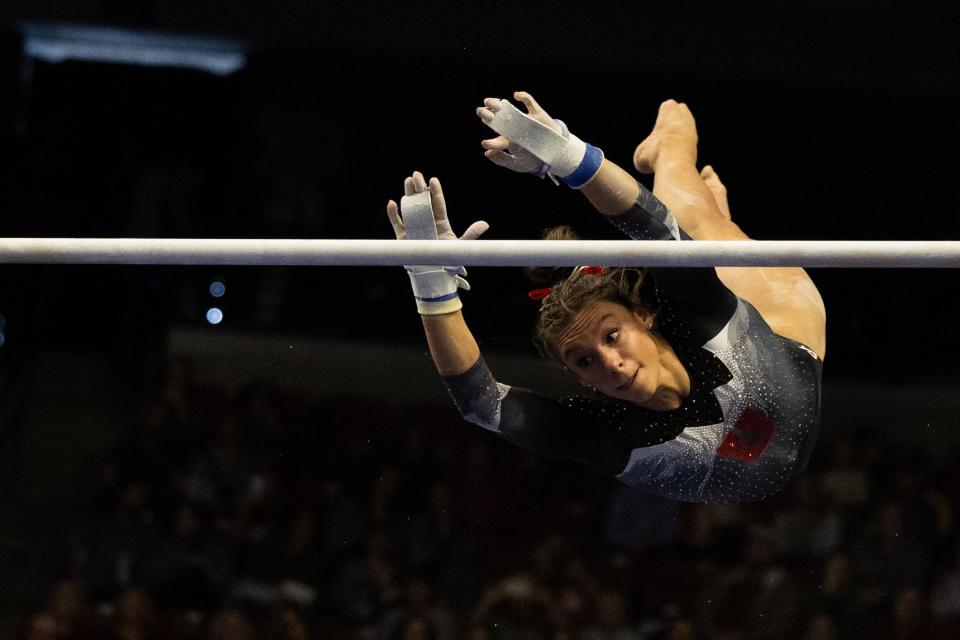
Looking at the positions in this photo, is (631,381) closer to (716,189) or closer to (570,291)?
(570,291)

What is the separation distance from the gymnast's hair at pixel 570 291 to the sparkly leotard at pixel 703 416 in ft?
0.24

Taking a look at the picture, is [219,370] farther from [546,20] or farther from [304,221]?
[546,20]

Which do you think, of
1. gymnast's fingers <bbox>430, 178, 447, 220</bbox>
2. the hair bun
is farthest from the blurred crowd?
gymnast's fingers <bbox>430, 178, 447, 220</bbox>

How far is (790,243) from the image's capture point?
200 centimetres

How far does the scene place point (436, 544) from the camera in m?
5.16

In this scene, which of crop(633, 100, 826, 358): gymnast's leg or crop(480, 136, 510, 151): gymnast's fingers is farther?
crop(633, 100, 826, 358): gymnast's leg

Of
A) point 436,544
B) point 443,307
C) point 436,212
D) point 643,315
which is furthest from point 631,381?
point 436,544

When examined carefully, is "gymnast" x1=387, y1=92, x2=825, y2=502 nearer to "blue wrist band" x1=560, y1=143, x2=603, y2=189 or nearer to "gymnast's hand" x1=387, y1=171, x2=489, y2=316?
"gymnast's hand" x1=387, y1=171, x2=489, y2=316

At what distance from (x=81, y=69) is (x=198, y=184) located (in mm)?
828

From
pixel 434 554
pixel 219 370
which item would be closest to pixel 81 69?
pixel 219 370

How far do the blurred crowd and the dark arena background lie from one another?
0.05 feet

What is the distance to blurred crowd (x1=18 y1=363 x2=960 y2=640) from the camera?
4918 mm

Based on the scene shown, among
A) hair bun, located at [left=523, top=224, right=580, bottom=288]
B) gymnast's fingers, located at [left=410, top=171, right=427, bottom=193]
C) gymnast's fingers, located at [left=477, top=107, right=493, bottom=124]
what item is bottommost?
hair bun, located at [left=523, top=224, right=580, bottom=288]

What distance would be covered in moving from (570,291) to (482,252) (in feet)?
1.62
